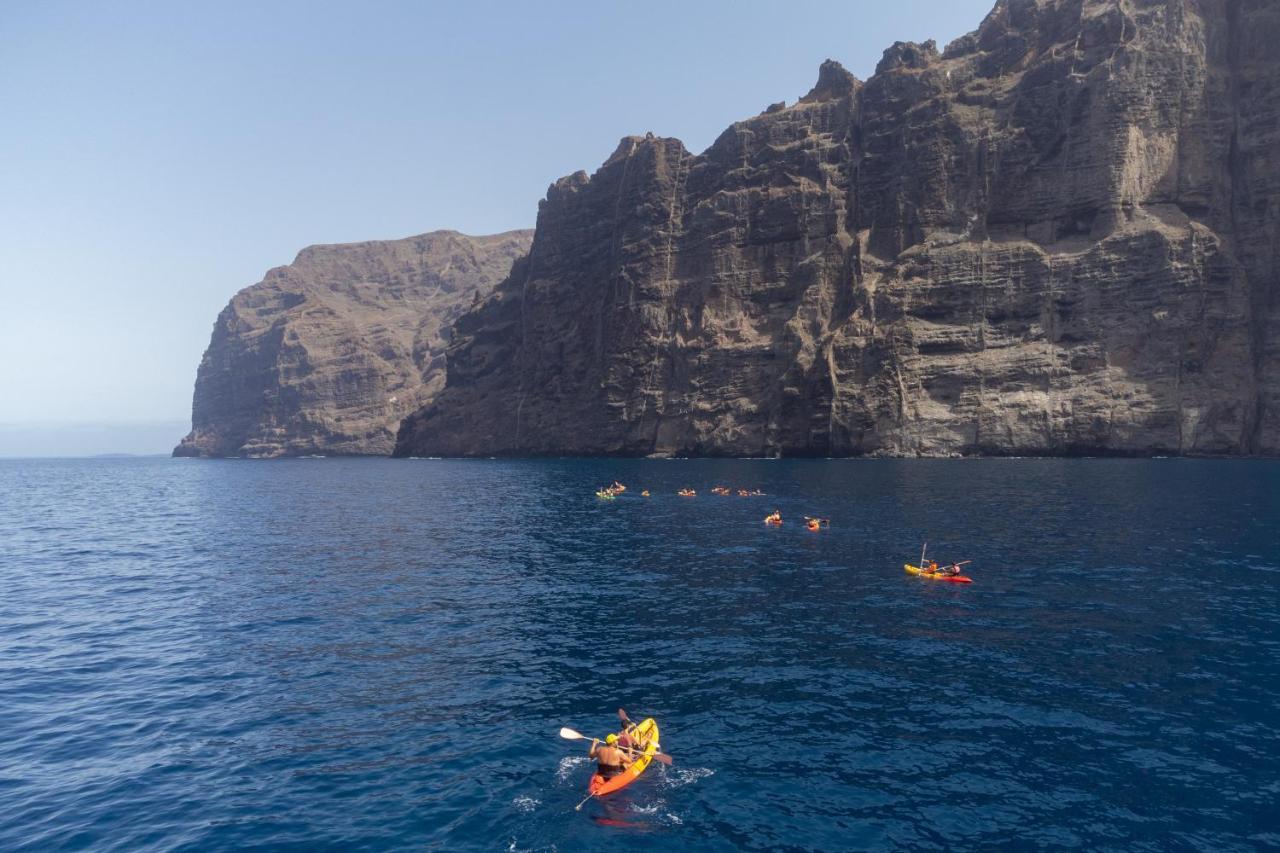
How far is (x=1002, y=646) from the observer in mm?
24750

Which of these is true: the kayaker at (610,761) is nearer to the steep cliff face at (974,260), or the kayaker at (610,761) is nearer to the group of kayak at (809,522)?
the group of kayak at (809,522)

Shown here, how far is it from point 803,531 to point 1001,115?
106339 millimetres

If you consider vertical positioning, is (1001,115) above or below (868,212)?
above

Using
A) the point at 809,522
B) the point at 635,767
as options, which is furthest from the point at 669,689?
the point at 809,522

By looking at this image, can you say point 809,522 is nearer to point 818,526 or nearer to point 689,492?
point 818,526

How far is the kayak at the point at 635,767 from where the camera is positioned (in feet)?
52.7

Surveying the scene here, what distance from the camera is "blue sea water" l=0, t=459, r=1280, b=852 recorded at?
49.1 feet

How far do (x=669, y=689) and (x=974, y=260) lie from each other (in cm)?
11242

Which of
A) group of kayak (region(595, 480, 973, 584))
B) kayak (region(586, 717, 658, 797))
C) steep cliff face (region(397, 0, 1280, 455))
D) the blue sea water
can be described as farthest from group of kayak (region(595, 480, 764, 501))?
kayak (region(586, 717, 658, 797))

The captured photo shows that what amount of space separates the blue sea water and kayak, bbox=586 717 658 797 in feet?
1.44

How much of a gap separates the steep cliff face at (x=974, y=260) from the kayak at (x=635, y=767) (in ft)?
330

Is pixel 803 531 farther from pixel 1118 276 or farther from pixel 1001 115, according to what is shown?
pixel 1001 115

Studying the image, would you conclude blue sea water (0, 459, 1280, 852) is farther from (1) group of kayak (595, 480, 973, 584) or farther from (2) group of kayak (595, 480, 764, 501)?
(2) group of kayak (595, 480, 764, 501)

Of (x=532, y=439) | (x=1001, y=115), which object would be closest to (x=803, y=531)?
(x=1001, y=115)
